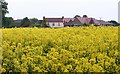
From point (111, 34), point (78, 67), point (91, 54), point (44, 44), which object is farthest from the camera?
point (111, 34)

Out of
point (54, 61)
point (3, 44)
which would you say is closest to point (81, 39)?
point (54, 61)

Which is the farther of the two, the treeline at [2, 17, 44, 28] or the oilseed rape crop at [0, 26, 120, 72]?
A: the treeline at [2, 17, 44, 28]

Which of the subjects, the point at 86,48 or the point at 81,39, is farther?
the point at 81,39

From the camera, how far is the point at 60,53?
5.19 m

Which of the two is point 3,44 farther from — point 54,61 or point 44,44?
point 54,61

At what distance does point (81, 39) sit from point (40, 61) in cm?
98

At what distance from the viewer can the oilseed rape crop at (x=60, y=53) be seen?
4.91 meters

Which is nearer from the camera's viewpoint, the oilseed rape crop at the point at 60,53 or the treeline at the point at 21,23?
the oilseed rape crop at the point at 60,53

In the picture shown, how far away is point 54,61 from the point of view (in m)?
4.96

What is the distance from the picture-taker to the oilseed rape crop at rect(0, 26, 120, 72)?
4.91 m

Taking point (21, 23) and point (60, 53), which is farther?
point (21, 23)

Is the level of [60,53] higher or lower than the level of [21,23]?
lower

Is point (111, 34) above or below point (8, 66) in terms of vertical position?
above

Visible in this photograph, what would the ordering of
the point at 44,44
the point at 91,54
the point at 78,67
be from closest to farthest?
the point at 78,67 → the point at 91,54 → the point at 44,44
